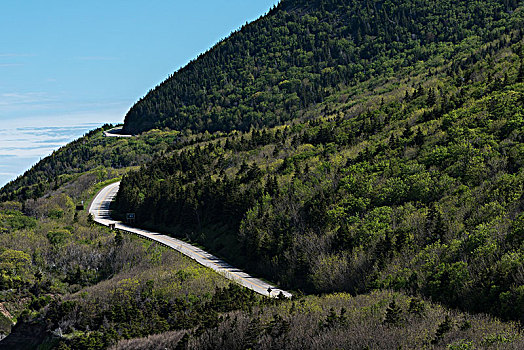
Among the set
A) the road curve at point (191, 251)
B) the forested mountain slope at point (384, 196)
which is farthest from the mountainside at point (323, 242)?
the road curve at point (191, 251)

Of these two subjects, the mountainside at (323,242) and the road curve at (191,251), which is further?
the road curve at (191,251)

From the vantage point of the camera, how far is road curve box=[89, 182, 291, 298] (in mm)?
67688

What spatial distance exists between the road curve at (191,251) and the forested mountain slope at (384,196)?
8.28 feet

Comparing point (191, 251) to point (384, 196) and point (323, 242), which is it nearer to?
point (323, 242)

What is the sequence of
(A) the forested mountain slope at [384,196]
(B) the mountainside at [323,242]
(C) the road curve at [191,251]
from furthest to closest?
(C) the road curve at [191,251] < (A) the forested mountain slope at [384,196] < (B) the mountainside at [323,242]

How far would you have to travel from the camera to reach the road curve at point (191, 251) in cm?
6769

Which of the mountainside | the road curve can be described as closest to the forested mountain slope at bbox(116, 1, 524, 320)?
the mountainside

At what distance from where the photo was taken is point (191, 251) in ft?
280

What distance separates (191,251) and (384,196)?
30.3 metres

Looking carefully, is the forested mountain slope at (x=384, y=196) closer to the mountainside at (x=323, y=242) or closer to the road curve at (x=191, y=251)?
the mountainside at (x=323, y=242)

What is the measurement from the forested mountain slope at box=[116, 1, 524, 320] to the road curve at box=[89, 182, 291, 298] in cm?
252

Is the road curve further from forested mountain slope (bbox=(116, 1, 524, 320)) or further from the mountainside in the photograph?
forested mountain slope (bbox=(116, 1, 524, 320))

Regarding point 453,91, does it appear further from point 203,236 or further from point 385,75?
point 385,75

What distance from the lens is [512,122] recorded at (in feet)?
237
